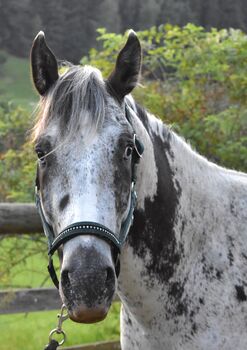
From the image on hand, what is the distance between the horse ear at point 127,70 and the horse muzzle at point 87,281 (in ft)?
2.15

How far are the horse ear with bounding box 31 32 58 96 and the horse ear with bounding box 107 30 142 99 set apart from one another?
221 mm

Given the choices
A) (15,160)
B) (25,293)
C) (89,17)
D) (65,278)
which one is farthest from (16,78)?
(65,278)

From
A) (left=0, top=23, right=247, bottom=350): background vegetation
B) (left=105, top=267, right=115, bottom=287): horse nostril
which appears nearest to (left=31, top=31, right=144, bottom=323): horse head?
(left=105, top=267, right=115, bottom=287): horse nostril

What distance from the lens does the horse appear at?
217cm

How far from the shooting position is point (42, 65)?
249cm

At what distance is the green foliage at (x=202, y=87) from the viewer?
5.59 meters

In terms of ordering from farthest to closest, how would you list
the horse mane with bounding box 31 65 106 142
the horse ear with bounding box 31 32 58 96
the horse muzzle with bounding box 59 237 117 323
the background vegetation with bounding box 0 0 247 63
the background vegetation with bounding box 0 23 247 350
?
the background vegetation with bounding box 0 0 247 63, the background vegetation with bounding box 0 23 247 350, the horse ear with bounding box 31 32 58 96, the horse mane with bounding box 31 65 106 142, the horse muzzle with bounding box 59 237 117 323

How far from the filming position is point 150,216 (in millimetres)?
2633

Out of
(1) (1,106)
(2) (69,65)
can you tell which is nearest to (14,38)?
(1) (1,106)

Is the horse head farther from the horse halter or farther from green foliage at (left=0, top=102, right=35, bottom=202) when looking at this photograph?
green foliage at (left=0, top=102, right=35, bottom=202)

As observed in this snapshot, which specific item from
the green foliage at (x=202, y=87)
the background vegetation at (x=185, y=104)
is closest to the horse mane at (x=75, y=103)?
the background vegetation at (x=185, y=104)

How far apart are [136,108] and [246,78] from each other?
3.09 m

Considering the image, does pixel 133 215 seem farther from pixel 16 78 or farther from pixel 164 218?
pixel 16 78

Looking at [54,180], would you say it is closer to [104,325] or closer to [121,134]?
[121,134]
